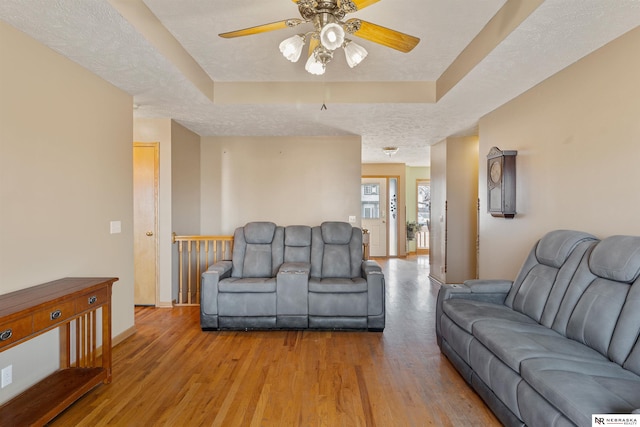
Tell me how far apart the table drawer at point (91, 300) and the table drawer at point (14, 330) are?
39 centimetres

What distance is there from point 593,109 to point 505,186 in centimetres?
114

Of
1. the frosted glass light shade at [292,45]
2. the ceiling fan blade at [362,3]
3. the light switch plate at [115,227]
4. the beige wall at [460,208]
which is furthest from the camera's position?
the beige wall at [460,208]

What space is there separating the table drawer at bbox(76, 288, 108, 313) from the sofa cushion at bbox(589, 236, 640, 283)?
11.1 feet

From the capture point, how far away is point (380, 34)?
6.65ft

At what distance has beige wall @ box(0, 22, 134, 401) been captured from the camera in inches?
85.1

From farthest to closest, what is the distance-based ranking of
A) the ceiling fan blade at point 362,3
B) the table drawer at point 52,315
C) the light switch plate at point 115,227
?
the light switch plate at point 115,227 < the table drawer at point 52,315 < the ceiling fan blade at point 362,3

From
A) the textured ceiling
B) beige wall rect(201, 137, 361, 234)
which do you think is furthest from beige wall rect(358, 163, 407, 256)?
the textured ceiling

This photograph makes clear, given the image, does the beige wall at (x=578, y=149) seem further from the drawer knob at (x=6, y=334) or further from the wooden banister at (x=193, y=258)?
the drawer knob at (x=6, y=334)

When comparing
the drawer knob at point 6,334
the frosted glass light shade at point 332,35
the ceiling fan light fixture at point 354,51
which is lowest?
the drawer knob at point 6,334

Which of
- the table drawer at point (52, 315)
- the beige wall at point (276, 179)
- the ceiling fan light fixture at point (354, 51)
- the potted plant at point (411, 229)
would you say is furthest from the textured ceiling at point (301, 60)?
the potted plant at point (411, 229)

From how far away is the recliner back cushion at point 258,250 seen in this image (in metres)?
4.13

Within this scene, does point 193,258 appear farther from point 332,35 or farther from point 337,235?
point 332,35

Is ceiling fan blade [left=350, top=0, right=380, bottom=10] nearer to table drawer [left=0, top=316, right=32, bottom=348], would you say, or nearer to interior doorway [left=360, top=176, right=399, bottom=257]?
table drawer [left=0, top=316, right=32, bottom=348]

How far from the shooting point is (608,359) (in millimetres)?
1863
